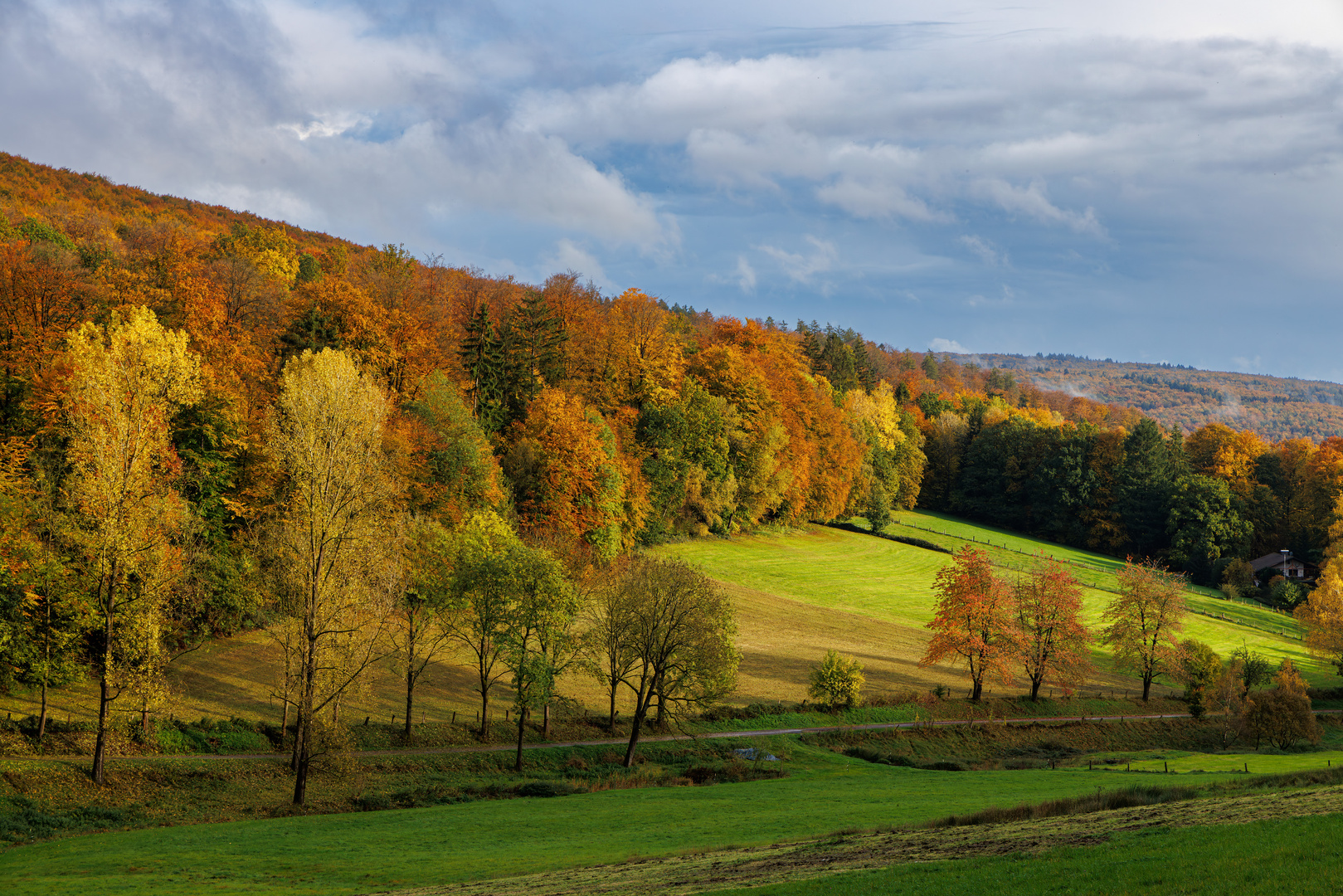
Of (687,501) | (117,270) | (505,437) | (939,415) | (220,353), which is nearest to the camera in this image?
(220,353)

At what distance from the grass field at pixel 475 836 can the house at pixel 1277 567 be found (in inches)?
3650

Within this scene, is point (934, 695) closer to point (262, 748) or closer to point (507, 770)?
point (507, 770)

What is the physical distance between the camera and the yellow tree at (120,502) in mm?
31578

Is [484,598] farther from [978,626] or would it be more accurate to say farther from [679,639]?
[978,626]

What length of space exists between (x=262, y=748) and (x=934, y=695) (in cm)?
3994

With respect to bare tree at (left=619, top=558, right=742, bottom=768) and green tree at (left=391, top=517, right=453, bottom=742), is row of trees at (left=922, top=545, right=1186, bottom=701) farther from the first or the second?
green tree at (left=391, top=517, right=453, bottom=742)

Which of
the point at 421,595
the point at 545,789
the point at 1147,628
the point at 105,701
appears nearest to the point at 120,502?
the point at 105,701

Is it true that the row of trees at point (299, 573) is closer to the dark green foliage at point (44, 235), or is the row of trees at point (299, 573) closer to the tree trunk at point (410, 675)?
the tree trunk at point (410, 675)

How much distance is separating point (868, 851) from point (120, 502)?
29876 millimetres

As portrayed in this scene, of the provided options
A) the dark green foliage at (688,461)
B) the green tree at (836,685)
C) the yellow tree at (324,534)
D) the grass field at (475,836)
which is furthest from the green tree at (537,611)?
the dark green foliage at (688,461)

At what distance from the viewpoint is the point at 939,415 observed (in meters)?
147

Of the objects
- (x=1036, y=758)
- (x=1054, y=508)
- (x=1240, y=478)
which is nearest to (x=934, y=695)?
(x=1036, y=758)

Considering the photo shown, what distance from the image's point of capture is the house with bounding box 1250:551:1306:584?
107 metres

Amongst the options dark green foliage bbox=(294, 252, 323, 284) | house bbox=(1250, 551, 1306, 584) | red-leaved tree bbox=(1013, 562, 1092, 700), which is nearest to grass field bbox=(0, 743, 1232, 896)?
red-leaved tree bbox=(1013, 562, 1092, 700)
